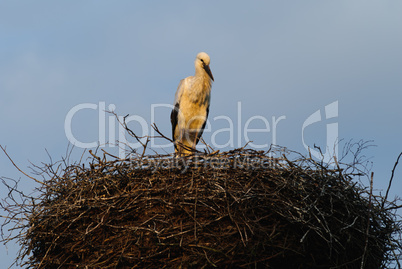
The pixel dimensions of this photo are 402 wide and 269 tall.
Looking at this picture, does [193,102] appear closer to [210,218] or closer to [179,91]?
[179,91]

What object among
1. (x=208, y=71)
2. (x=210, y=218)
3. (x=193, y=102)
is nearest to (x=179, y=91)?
(x=193, y=102)

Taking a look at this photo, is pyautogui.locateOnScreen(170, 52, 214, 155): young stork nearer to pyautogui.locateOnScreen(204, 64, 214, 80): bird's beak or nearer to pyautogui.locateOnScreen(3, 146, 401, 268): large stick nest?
pyautogui.locateOnScreen(204, 64, 214, 80): bird's beak

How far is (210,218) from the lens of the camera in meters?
3.82

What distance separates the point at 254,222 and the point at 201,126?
2412mm

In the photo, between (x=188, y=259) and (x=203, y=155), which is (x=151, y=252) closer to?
(x=188, y=259)

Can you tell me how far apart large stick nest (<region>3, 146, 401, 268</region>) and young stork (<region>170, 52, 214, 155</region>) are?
1.81 m

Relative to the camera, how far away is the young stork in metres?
5.96

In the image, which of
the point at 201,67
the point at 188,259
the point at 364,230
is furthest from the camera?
the point at 201,67

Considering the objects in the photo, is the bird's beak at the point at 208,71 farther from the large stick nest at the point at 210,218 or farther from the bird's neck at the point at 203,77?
the large stick nest at the point at 210,218

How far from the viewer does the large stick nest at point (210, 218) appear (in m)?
3.76

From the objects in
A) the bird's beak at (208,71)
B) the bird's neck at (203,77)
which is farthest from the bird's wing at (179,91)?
the bird's beak at (208,71)

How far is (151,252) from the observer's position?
378 cm

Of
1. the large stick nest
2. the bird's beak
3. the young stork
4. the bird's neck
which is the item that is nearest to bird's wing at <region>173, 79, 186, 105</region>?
the young stork

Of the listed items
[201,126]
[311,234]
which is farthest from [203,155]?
[201,126]
